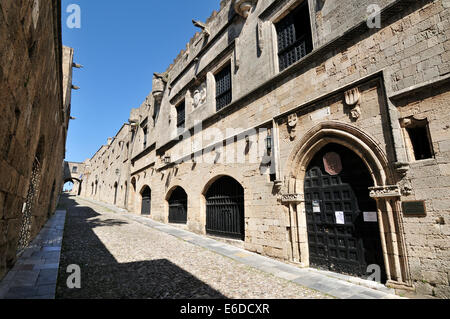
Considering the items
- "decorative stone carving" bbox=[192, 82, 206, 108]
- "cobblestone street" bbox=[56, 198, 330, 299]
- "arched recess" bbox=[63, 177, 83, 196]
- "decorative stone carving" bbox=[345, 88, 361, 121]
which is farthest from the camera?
"arched recess" bbox=[63, 177, 83, 196]

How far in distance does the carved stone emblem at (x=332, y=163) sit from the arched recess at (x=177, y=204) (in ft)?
25.3

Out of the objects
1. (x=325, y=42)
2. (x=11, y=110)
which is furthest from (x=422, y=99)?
(x=11, y=110)

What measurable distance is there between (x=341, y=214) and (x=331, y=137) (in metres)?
1.79

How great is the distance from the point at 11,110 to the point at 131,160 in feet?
59.6

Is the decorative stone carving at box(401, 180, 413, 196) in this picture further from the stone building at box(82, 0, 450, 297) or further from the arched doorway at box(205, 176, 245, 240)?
the arched doorway at box(205, 176, 245, 240)

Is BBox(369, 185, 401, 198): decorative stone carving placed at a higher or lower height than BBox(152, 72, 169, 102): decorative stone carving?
lower

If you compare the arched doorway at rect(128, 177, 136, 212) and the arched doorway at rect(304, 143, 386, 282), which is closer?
the arched doorway at rect(304, 143, 386, 282)

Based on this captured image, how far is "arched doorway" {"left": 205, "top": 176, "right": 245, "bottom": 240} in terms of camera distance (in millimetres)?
7980

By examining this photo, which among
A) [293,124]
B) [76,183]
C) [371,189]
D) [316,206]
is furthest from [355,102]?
[76,183]

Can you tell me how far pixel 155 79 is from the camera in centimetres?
1519

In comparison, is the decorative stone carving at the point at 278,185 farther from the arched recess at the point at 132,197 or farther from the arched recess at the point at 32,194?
the arched recess at the point at 132,197

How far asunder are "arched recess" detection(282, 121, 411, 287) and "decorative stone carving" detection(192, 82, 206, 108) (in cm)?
627

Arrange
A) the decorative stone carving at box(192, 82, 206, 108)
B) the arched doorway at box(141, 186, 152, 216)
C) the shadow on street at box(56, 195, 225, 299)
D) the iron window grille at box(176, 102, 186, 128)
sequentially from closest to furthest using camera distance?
the shadow on street at box(56, 195, 225, 299) → the decorative stone carving at box(192, 82, 206, 108) → the iron window grille at box(176, 102, 186, 128) → the arched doorway at box(141, 186, 152, 216)

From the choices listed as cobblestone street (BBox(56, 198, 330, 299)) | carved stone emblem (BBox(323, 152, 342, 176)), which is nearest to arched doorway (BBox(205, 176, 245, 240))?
cobblestone street (BBox(56, 198, 330, 299))
